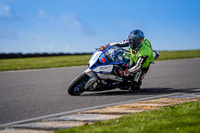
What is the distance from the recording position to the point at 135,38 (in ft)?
26.2

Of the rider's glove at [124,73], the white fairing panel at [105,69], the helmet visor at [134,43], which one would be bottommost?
the rider's glove at [124,73]

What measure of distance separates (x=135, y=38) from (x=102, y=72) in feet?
4.12

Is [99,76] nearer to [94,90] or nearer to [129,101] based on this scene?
[94,90]

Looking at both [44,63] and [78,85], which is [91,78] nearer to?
[78,85]

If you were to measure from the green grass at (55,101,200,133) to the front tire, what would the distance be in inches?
103

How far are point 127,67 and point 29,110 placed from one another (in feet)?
9.78

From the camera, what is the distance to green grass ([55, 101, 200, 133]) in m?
4.09

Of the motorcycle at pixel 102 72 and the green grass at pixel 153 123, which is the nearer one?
the green grass at pixel 153 123

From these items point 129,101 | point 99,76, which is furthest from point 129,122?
point 99,76

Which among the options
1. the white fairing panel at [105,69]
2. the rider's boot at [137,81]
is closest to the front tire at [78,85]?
the white fairing panel at [105,69]

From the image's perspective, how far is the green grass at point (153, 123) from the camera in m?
4.09

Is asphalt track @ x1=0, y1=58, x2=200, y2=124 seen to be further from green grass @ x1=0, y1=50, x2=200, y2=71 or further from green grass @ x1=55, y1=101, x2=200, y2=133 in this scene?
green grass @ x1=0, y1=50, x2=200, y2=71

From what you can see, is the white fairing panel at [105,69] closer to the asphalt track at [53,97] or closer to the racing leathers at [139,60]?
the racing leathers at [139,60]

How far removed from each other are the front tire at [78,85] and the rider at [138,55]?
87cm
